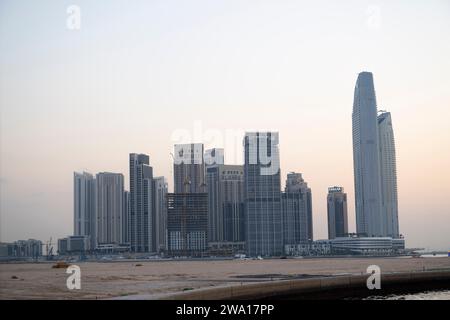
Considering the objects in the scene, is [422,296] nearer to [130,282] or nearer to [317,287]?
[317,287]

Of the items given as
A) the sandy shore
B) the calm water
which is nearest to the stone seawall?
the calm water

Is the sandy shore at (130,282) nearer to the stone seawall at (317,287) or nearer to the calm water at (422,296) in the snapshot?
the stone seawall at (317,287)

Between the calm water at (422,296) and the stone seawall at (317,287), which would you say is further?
the calm water at (422,296)

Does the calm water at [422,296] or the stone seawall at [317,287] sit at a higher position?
the stone seawall at [317,287]

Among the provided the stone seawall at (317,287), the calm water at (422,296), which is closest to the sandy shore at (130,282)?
the stone seawall at (317,287)
